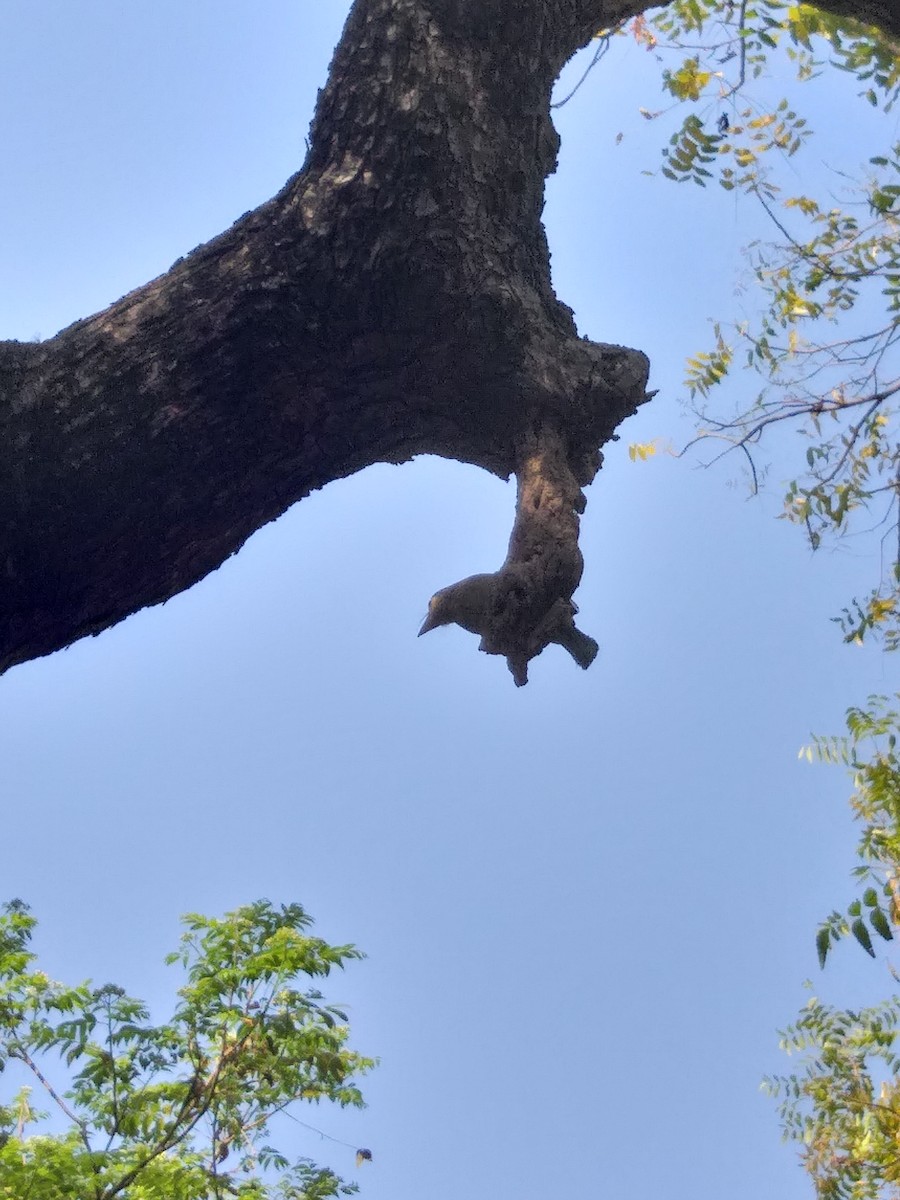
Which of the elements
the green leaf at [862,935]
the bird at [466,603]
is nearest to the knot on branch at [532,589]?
the bird at [466,603]

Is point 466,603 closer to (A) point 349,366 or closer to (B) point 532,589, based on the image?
(B) point 532,589

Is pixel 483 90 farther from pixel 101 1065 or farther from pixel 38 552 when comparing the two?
pixel 101 1065

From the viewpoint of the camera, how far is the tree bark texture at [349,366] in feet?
7.42

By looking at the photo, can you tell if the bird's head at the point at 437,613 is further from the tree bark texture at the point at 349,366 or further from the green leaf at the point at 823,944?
the green leaf at the point at 823,944

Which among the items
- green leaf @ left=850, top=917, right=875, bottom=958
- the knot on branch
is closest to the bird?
the knot on branch

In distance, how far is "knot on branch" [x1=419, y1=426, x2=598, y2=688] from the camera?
2.33m

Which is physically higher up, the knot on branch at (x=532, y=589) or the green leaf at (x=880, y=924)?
the knot on branch at (x=532, y=589)

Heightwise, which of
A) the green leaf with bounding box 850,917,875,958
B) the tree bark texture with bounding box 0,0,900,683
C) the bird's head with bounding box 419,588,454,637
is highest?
the tree bark texture with bounding box 0,0,900,683

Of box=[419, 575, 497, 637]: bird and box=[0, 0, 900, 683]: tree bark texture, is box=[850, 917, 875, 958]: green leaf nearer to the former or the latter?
box=[0, 0, 900, 683]: tree bark texture

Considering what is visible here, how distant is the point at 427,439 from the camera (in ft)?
9.23

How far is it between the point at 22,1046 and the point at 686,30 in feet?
21.3

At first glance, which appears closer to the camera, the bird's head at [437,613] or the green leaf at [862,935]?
the bird's head at [437,613]

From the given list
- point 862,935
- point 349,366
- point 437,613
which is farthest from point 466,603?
point 862,935

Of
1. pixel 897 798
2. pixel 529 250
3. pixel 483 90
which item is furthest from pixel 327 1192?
pixel 483 90
